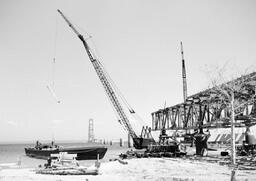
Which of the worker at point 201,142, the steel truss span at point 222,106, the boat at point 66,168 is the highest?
the steel truss span at point 222,106

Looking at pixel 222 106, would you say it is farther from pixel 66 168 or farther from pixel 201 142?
pixel 66 168

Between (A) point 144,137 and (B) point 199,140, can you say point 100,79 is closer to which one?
(A) point 144,137

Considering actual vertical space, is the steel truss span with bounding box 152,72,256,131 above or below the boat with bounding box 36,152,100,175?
above

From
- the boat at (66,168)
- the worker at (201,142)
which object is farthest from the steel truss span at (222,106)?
the boat at (66,168)

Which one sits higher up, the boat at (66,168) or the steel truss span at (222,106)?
the steel truss span at (222,106)

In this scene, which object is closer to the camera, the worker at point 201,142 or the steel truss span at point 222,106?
the steel truss span at point 222,106

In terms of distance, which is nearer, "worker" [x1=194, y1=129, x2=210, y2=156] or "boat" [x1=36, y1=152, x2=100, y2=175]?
"boat" [x1=36, y1=152, x2=100, y2=175]

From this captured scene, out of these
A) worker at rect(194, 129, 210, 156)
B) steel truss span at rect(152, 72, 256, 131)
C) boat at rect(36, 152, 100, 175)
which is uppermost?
steel truss span at rect(152, 72, 256, 131)

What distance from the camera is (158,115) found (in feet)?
177

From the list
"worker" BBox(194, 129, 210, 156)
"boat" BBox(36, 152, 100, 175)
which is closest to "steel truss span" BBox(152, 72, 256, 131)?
"worker" BBox(194, 129, 210, 156)

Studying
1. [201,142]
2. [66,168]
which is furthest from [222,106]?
[66,168]

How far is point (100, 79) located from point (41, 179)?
141 feet

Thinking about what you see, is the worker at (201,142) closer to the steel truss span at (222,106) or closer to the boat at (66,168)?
the steel truss span at (222,106)

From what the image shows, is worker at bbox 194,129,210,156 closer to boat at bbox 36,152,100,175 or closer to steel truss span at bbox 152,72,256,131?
steel truss span at bbox 152,72,256,131
